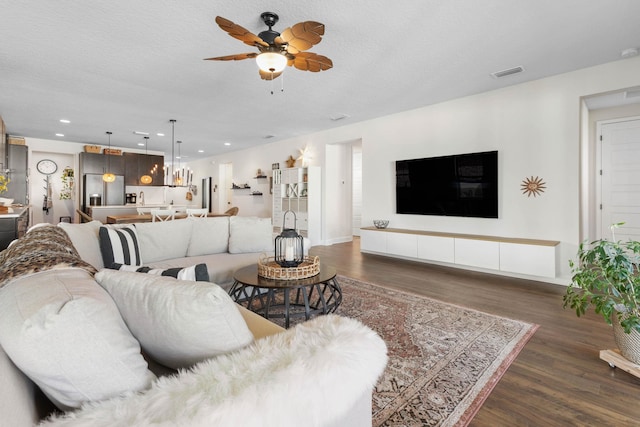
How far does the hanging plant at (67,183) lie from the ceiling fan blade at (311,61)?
8303 mm

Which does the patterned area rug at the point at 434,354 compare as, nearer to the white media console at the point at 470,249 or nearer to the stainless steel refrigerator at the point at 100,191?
the white media console at the point at 470,249

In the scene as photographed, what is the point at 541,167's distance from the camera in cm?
391

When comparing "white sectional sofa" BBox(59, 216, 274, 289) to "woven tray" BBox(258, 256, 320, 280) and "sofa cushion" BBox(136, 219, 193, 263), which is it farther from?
"woven tray" BBox(258, 256, 320, 280)

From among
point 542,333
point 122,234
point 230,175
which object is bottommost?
point 542,333

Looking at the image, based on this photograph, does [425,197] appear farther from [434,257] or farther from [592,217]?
[592,217]

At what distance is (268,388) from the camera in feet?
2.25

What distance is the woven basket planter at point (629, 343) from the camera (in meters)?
1.81

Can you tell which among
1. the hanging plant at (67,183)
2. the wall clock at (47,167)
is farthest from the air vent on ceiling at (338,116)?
the wall clock at (47,167)

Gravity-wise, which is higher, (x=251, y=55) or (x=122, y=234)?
(x=251, y=55)

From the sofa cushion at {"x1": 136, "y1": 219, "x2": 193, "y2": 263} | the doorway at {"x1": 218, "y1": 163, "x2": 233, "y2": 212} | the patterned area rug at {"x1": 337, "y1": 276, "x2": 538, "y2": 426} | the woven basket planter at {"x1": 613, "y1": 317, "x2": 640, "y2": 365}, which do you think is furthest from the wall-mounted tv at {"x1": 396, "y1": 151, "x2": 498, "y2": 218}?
the doorway at {"x1": 218, "y1": 163, "x2": 233, "y2": 212}

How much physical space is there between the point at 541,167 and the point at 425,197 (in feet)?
5.33

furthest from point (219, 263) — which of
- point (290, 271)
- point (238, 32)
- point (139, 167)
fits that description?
point (139, 167)

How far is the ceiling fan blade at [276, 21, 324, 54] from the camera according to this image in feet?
6.88

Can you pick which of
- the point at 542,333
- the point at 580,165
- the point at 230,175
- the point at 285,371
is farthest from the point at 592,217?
the point at 230,175
